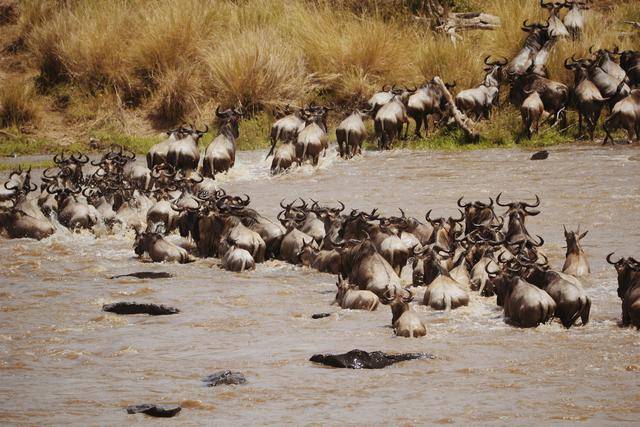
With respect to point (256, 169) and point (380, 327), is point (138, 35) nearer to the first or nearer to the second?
point (256, 169)

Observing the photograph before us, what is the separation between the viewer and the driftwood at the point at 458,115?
64.7 feet

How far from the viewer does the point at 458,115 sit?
19906 mm

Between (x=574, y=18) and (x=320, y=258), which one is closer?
(x=320, y=258)

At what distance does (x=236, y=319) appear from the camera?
10.5 m

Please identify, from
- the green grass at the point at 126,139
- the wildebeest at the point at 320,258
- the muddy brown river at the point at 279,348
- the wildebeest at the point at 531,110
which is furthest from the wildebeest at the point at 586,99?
the wildebeest at the point at 320,258

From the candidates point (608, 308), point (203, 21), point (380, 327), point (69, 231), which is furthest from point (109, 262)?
point (203, 21)

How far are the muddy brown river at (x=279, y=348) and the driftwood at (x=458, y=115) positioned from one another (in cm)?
489

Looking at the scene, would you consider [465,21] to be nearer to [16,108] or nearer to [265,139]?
[265,139]

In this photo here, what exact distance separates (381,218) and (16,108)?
1315 cm

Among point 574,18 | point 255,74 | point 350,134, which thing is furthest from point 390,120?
point 574,18

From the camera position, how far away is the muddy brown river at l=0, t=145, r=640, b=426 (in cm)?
770

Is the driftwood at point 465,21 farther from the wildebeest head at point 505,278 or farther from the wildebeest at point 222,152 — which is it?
the wildebeest head at point 505,278

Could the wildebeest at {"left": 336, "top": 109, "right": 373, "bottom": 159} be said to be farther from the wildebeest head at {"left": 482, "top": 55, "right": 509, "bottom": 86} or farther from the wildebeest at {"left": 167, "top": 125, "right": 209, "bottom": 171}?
the wildebeest head at {"left": 482, "top": 55, "right": 509, "bottom": 86}

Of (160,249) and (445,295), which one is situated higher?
(445,295)
